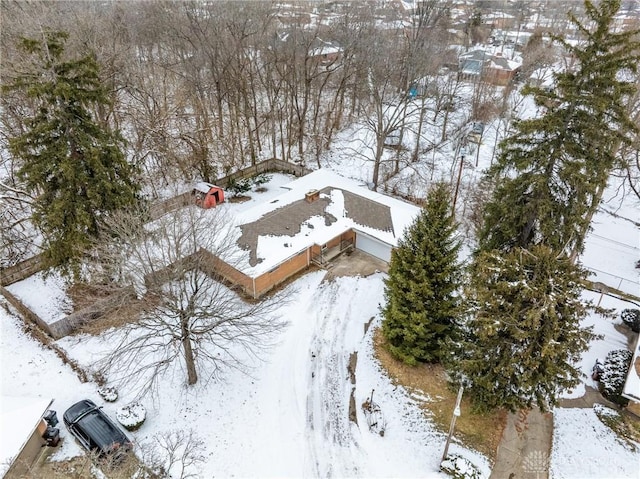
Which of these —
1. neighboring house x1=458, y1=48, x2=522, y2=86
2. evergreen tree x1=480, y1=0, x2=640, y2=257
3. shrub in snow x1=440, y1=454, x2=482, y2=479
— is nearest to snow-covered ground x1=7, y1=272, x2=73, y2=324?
shrub in snow x1=440, y1=454, x2=482, y2=479

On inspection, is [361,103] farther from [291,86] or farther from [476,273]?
[476,273]

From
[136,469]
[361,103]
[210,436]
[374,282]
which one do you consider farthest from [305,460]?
[361,103]

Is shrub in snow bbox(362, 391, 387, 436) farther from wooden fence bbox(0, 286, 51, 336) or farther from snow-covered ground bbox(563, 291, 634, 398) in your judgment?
wooden fence bbox(0, 286, 51, 336)

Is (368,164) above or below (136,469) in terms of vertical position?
above

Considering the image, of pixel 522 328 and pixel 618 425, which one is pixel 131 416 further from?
pixel 618 425

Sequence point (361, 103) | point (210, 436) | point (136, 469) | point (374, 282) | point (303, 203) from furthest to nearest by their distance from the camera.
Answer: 1. point (361, 103)
2. point (303, 203)
3. point (374, 282)
4. point (210, 436)
5. point (136, 469)

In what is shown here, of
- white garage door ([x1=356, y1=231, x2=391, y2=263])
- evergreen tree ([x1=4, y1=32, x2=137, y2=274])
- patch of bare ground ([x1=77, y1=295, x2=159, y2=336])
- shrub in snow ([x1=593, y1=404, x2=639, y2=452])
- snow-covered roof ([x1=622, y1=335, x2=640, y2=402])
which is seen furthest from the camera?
white garage door ([x1=356, y1=231, x2=391, y2=263])

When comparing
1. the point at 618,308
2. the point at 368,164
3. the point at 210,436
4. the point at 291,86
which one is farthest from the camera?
the point at 368,164
